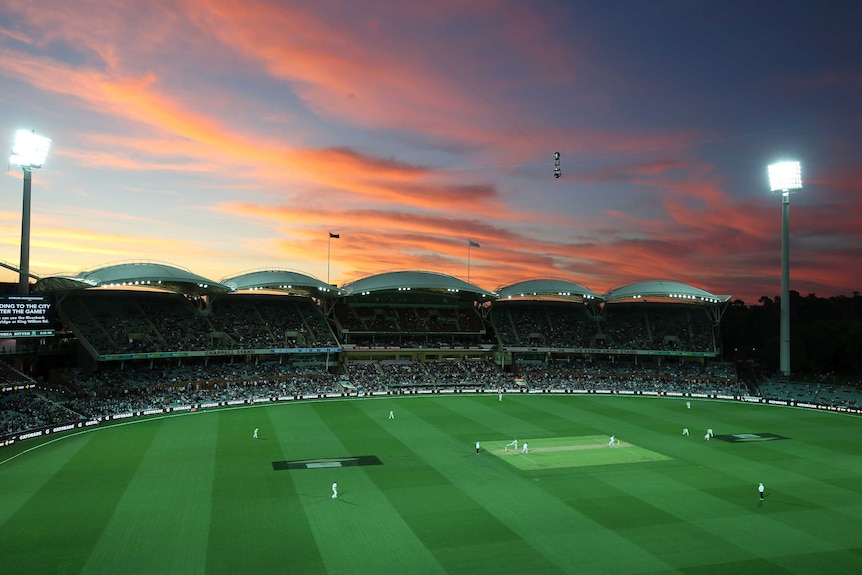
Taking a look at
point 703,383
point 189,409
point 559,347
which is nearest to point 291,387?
point 189,409

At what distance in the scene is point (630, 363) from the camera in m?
82.7

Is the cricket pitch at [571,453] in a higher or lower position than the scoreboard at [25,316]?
lower

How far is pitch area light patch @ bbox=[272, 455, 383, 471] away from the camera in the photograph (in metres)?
33.9

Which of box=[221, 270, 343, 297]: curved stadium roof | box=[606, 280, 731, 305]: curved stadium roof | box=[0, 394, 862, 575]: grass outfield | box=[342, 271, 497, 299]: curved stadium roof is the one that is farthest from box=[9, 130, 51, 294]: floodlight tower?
box=[606, 280, 731, 305]: curved stadium roof

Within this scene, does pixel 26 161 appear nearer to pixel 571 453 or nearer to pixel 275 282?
pixel 275 282

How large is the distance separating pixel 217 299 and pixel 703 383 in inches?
2328

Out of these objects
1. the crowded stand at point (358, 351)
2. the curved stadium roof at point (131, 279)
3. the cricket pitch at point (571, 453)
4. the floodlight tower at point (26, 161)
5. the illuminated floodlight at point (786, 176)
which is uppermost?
the illuminated floodlight at point (786, 176)

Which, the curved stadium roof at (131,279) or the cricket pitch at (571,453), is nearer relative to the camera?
the cricket pitch at (571,453)

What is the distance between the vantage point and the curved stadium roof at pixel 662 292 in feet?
258

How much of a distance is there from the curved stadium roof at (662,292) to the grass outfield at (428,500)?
32.3 m

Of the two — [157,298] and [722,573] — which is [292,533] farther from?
[157,298]

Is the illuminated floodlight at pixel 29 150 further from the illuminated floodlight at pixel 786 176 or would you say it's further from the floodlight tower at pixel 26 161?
the illuminated floodlight at pixel 786 176

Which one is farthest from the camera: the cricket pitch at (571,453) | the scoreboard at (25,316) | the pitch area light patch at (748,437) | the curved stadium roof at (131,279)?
the curved stadium roof at (131,279)

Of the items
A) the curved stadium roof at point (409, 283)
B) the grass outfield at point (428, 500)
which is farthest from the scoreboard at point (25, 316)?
the curved stadium roof at point (409, 283)
